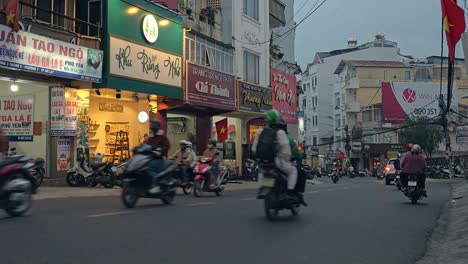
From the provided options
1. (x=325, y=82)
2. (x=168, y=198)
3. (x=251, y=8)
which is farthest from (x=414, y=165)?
(x=325, y=82)

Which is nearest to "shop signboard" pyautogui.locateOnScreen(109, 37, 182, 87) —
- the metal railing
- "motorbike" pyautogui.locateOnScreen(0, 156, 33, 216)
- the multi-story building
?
→ the metal railing

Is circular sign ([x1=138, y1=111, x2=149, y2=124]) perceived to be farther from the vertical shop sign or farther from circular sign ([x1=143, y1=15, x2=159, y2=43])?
the vertical shop sign

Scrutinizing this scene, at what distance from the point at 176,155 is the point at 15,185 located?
295 inches

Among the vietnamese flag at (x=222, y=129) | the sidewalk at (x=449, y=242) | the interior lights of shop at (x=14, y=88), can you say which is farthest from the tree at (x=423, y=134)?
the sidewalk at (x=449, y=242)

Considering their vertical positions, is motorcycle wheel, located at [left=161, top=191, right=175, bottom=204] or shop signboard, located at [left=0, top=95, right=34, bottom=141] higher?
shop signboard, located at [left=0, top=95, right=34, bottom=141]

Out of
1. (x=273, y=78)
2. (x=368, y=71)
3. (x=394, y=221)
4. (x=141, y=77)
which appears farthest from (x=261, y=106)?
(x=368, y=71)

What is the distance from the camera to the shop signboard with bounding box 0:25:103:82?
16.2 metres

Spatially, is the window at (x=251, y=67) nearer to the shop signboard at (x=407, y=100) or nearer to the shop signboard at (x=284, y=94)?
the shop signboard at (x=284, y=94)

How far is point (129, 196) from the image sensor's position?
11.0 metres

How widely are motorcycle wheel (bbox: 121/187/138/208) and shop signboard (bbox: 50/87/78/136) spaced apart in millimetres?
9304

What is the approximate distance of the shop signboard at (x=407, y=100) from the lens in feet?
170

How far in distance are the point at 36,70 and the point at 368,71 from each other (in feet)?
191

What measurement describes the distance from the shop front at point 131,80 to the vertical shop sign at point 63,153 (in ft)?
1.92

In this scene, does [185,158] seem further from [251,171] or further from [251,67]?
[251,67]
